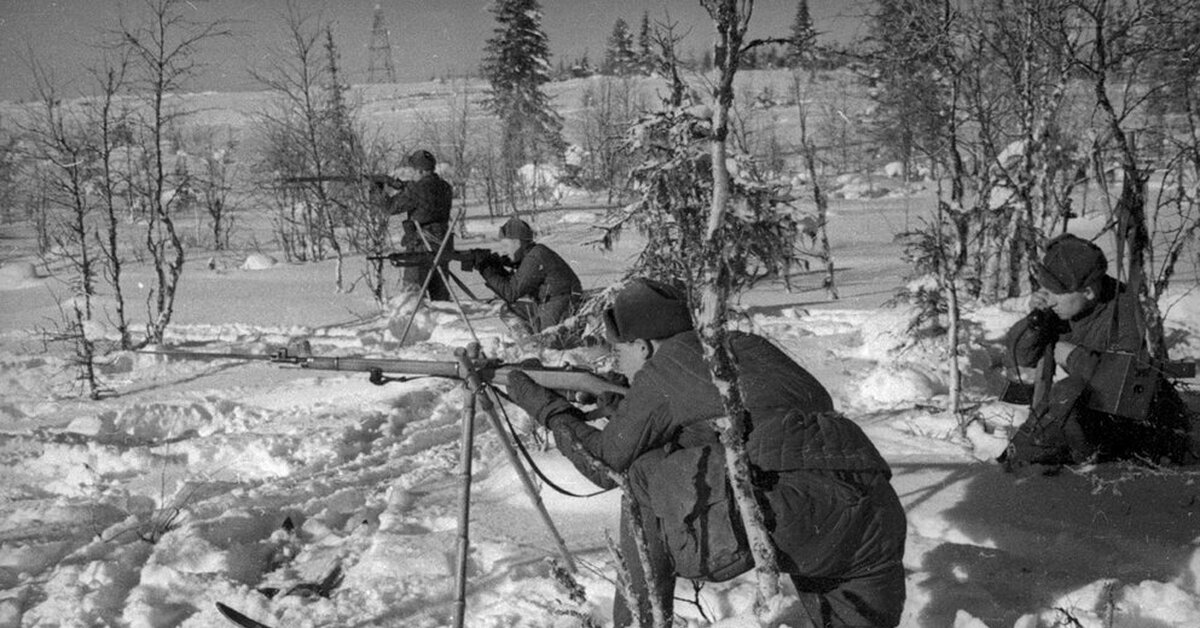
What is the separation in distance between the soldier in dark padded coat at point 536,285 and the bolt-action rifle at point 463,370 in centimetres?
379

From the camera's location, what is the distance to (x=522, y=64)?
29844 mm

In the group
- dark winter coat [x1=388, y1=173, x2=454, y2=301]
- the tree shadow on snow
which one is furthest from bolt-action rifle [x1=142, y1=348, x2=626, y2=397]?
dark winter coat [x1=388, y1=173, x2=454, y2=301]

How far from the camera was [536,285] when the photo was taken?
6941 millimetres

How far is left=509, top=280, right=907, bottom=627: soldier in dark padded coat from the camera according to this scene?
2.23 meters

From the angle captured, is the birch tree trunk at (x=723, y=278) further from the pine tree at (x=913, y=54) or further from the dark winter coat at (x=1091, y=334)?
the pine tree at (x=913, y=54)

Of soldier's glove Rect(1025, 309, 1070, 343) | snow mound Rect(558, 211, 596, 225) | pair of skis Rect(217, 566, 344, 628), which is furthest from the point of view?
snow mound Rect(558, 211, 596, 225)

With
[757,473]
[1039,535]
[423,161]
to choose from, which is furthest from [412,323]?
[757,473]

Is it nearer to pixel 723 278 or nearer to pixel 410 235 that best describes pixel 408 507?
pixel 723 278

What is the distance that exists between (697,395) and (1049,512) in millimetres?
2247

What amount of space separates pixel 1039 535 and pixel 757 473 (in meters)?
1.84

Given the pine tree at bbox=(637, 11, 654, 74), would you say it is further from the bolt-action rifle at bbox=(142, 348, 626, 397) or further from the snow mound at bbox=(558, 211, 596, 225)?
the snow mound at bbox=(558, 211, 596, 225)

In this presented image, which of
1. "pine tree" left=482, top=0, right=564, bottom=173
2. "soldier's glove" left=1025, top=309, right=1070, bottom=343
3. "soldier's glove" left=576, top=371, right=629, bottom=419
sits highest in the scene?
"pine tree" left=482, top=0, right=564, bottom=173

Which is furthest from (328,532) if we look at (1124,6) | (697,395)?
(1124,6)

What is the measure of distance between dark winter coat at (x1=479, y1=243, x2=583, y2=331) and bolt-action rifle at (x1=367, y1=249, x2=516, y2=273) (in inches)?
2.9
